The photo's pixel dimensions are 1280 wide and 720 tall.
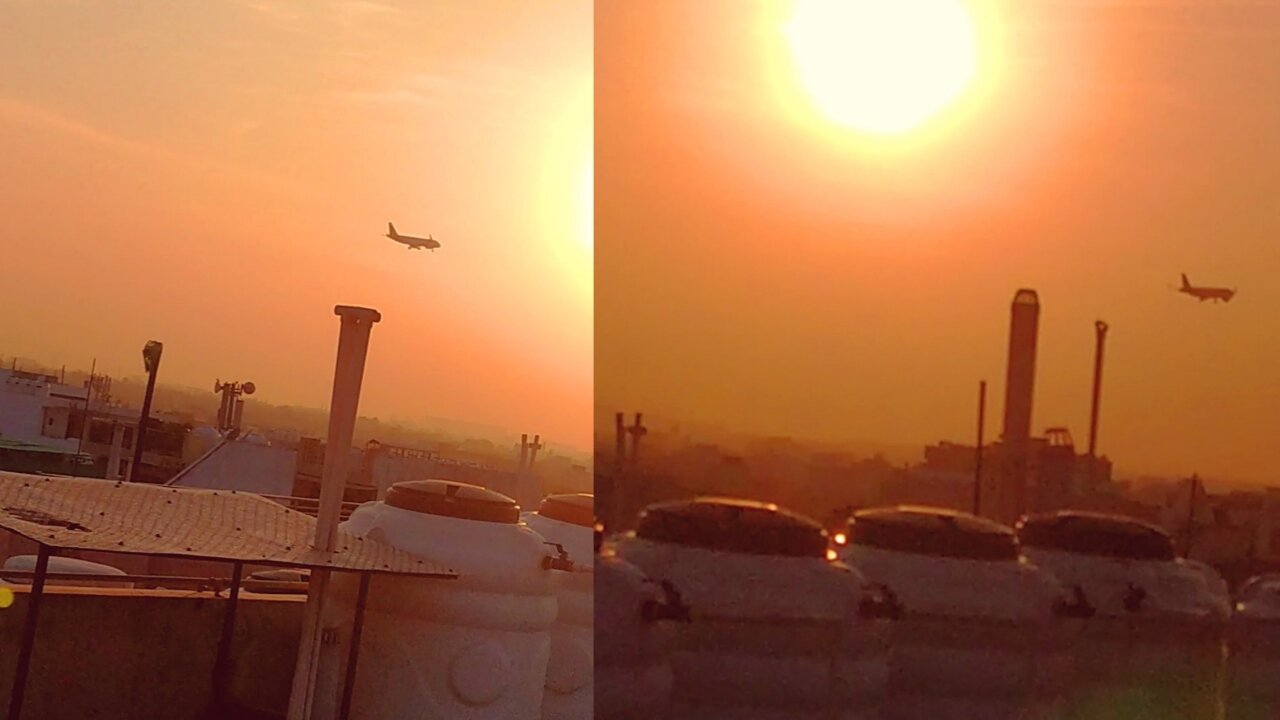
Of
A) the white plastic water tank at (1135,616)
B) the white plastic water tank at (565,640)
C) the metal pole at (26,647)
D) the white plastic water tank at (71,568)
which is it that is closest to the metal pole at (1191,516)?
the white plastic water tank at (1135,616)

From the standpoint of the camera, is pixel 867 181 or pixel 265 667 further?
pixel 265 667

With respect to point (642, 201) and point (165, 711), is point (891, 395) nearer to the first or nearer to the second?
point (642, 201)

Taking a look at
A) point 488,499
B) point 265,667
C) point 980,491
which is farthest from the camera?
point 265,667

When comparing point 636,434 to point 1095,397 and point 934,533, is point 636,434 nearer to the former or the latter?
point 934,533

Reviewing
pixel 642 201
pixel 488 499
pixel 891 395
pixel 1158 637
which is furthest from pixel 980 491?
pixel 488 499

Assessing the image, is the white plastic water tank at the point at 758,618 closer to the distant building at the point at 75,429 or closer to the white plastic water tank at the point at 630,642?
the white plastic water tank at the point at 630,642


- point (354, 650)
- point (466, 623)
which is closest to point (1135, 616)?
point (466, 623)

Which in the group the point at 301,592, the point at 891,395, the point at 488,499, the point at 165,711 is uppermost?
the point at 891,395
